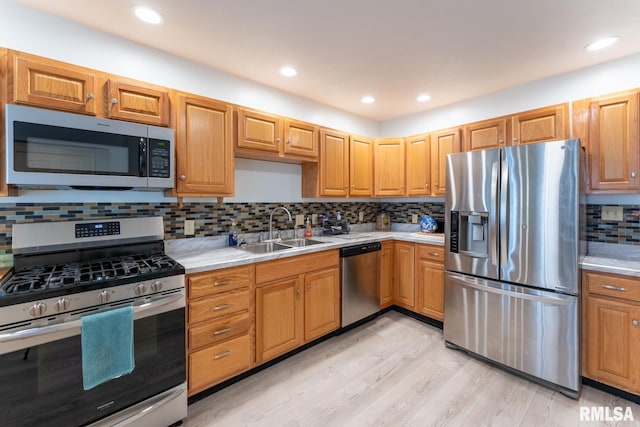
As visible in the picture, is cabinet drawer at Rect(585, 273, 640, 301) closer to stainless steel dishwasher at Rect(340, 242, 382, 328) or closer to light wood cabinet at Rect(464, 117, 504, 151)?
light wood cabinet at Rect(464, 117, 504, 151)

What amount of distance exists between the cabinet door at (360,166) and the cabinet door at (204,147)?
1540mm

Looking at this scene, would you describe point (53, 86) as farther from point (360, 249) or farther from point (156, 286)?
point (360, 249)

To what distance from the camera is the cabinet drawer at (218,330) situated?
184 centimetres

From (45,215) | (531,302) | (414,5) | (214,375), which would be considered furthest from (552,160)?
(45,215)

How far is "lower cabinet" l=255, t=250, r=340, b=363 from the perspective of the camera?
7.20 feet

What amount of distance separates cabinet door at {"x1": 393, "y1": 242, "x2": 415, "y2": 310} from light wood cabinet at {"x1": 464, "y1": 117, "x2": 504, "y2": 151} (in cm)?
124

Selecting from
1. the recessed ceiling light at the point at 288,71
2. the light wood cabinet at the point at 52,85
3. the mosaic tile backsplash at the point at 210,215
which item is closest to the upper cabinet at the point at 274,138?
the recessed ceiling light at the point at 288,71

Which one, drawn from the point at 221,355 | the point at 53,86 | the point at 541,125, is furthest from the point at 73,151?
the point at 541,125

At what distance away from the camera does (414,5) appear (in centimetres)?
167

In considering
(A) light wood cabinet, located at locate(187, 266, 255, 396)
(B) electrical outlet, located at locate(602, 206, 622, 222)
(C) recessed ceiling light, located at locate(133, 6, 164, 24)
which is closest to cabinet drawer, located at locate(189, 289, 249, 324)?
(A) light wood cabinet, located at locate(187, 266, 255, 396)

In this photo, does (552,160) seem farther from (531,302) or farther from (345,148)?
(345,148)

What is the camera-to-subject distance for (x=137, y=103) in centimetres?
187

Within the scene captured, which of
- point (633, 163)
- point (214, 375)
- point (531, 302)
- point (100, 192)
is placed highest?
point (633, 163)

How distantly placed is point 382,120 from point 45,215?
3748 mm
